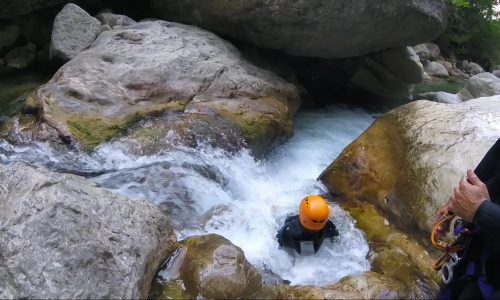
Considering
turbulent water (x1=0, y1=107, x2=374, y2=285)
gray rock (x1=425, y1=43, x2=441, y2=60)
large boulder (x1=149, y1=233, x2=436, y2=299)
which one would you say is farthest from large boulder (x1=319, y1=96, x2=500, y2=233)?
gray rock (x1=425, y1=43, x2=441, y2=60)

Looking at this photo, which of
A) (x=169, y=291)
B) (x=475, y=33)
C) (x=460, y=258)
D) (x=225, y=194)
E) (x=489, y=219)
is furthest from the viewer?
(x=475, y=33)

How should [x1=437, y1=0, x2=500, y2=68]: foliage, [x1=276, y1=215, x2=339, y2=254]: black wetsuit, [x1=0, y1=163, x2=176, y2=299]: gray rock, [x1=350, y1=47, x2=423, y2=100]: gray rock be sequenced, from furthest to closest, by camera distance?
[x1=437, y1=0, x2=500, y2=68]: foliage
[x1=350, y1=47, x2=423, y2=100]: gray rock
[x1=276, y1=215, x2=339, y2=254]: black wetsuit
[x1=0, y1=163, x2=176, y2=299]: gray rock

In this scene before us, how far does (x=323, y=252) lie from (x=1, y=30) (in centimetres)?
632

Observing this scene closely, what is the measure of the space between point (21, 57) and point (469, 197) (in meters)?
7.39

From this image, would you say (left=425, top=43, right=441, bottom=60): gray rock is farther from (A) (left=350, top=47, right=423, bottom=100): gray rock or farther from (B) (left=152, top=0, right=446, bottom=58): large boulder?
(B) (left=152, top=0, right=446, bottom=58): large boulder

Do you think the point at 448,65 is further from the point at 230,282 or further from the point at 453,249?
the point at 230,282

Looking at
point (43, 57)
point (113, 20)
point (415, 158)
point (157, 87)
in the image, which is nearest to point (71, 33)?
point (113, 20)

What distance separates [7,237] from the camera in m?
2.84

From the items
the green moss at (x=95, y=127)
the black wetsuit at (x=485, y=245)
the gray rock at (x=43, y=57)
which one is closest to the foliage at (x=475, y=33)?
the gray rock at (x=43, y=57)

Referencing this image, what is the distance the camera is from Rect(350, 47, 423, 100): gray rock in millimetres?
10539

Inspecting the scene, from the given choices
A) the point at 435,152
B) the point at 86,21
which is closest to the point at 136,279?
the point at 435,152

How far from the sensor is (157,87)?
5.98m

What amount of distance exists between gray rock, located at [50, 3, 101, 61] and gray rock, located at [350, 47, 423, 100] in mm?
6190

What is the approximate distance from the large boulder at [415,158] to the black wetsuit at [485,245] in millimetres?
1689
